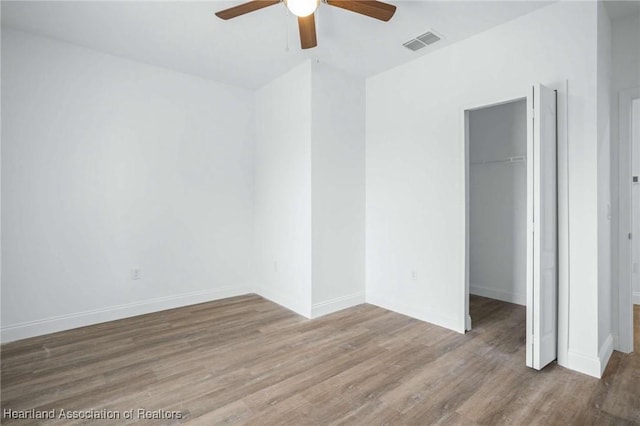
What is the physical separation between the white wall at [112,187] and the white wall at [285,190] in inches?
9.9

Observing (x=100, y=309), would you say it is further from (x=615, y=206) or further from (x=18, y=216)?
(x=615, y=206)

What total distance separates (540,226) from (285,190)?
2.64m

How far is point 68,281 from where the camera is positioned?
3.31 metres

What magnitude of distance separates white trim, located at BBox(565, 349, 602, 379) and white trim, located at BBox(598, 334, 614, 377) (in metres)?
0.07

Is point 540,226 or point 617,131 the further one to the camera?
point 617,131

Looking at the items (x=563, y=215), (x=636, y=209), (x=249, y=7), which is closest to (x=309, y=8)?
(x=249, y=7)

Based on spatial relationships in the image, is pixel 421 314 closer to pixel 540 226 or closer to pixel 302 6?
pixel 540 226

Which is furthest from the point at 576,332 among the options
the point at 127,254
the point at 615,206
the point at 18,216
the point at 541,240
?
the point at 18,216

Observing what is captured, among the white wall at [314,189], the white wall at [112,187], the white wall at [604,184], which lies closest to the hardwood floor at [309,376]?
the white wall at [604,184]

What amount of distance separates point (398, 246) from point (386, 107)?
163 centimetres

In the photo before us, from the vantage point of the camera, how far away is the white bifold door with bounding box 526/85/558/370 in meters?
2.40

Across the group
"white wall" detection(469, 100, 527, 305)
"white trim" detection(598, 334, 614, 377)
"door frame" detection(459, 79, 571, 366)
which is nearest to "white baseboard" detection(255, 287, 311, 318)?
"door frame" detection(459, 79, 571, 366)

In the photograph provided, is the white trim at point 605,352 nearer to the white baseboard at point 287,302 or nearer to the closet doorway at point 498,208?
the closet doorway at point 498,208

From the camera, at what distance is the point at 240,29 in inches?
118
